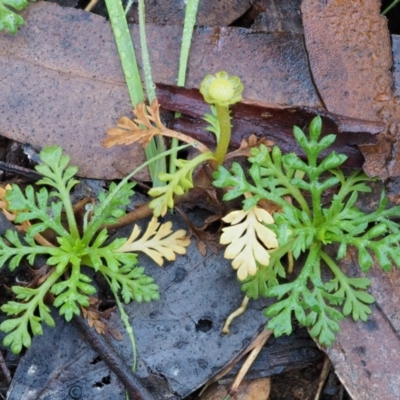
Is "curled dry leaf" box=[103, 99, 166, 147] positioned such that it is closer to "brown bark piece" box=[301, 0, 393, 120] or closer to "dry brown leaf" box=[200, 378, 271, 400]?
"brown bark piece" box=[301, 0, 393, 120]

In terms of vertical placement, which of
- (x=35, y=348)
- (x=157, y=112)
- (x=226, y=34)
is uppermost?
(x=226, y=34)

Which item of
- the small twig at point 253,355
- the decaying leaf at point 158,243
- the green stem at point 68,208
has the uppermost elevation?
the green stem at point 68,208

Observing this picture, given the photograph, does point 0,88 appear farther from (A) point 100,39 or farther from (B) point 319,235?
(B) point 319,235

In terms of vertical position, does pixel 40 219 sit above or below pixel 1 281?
above

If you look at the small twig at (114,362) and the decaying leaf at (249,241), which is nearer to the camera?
the decaying leaf at (249,241)

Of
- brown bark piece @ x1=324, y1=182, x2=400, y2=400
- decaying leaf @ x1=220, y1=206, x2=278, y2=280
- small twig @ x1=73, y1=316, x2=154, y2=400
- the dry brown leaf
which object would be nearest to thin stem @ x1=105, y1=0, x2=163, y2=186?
decaying leaf @ x1=220, y1=206, x2=278, y2=280

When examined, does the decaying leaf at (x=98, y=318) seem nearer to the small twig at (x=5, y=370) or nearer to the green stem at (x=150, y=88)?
the small twig at (x=5, y=370)

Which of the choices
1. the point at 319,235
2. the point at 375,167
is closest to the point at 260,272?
the point at 319,235

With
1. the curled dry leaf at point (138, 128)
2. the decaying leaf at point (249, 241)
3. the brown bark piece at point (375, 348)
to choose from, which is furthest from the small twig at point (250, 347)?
the curled dry leaf at point (138, 128)
